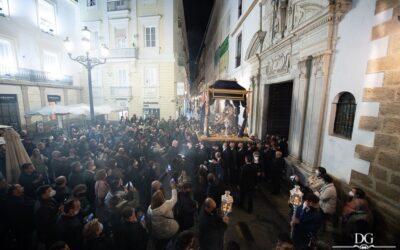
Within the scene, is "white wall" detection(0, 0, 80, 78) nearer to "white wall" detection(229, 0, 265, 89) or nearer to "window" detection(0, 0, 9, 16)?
"window" detection(0, 0, 9, 16)

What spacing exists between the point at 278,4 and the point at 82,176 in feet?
29.1

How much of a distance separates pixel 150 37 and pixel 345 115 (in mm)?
17838

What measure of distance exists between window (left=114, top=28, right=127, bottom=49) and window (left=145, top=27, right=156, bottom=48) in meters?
2.19

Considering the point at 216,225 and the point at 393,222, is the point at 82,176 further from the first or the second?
the point at 393,222

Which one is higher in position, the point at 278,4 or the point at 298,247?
the point at 278,4

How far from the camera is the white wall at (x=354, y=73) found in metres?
3.91

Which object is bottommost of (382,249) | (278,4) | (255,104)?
(382,249)

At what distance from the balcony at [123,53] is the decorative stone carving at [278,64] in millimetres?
13599

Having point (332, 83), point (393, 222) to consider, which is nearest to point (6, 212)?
point (393, 222)

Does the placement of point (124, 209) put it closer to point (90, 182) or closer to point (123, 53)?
point (90, 182)

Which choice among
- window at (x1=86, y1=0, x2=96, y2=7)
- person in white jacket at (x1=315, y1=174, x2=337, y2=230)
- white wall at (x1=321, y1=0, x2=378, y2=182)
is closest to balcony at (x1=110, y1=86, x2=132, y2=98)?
window at (x1=86, y1=0, x2=96, y2=7)

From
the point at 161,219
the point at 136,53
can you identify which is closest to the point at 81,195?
the point at 161,219

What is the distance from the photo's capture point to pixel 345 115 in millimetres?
4785

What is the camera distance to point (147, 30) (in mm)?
18016
